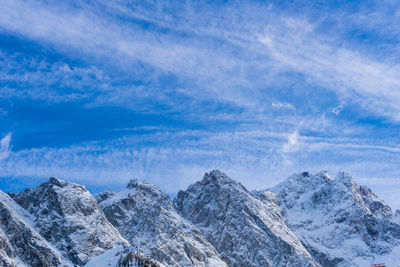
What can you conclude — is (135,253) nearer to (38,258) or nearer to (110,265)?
(110,265)

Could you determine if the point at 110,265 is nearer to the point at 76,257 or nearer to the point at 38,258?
the point at 76,257

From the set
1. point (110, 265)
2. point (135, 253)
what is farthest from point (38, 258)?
point (135, 253)

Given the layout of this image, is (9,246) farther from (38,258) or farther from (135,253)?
(135,253)

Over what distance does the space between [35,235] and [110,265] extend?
3894cm

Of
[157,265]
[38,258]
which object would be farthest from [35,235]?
[157,265]

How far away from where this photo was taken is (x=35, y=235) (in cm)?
19988

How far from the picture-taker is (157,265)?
Result: 194 m

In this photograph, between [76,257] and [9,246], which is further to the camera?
[76,257]

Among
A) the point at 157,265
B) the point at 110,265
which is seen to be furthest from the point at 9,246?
the point at 157,265

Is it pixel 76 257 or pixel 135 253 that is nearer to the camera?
pixel 135 253

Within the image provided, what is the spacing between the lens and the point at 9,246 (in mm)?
187375

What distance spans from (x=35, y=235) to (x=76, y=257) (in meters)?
21.3

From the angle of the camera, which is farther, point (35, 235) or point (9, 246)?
point (35, 235)

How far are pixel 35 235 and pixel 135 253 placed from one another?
49.8 meters
